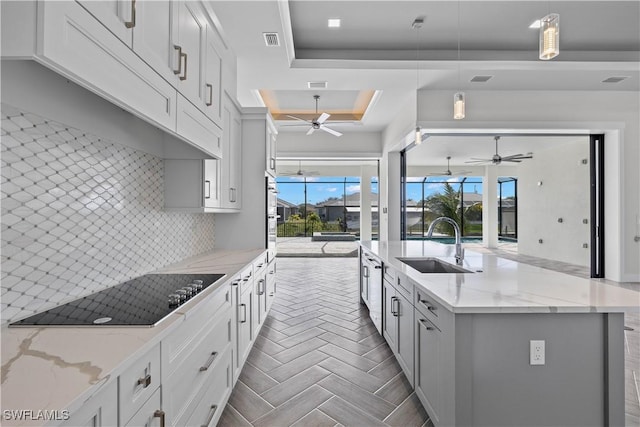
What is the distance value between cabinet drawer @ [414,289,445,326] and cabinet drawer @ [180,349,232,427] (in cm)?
122

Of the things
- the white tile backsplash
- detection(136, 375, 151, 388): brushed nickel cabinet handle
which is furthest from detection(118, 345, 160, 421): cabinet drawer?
the white tile backsplash

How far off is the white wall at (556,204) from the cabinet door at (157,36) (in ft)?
27.3

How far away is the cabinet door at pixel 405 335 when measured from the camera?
7.14ft

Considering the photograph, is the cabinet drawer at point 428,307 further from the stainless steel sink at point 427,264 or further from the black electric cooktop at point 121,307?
the black electric cooktop at point 121,307

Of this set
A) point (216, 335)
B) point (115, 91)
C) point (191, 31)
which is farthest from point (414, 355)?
point (191, 31)

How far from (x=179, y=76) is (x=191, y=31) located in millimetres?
448

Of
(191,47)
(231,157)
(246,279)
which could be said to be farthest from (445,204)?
(191,47)

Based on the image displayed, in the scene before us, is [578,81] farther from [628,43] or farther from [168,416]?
[168,416]

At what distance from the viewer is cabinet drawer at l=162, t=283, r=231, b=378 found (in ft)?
3.96

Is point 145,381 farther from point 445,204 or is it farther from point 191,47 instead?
point 445,204

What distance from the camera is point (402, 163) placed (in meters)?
7.04

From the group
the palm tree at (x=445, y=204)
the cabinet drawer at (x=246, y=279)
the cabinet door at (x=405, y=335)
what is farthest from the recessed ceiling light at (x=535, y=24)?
the palm tree at (x=445, y=204)

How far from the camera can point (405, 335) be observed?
232 centimetres

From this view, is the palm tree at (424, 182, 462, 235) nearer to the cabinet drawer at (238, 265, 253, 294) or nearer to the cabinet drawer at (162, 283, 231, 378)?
the cabinet drawer at (238, 265, 253, 294)
